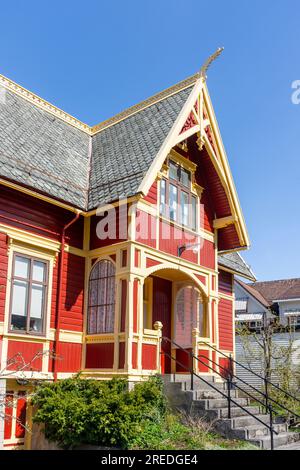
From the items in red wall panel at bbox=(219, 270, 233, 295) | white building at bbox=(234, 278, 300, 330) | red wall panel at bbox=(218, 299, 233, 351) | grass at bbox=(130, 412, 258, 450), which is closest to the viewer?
grass at bbox=(130, 412, 258, 450)

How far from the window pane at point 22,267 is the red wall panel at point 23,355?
4.87 feet

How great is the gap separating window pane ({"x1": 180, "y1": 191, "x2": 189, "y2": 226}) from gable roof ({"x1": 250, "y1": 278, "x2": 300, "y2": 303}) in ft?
71.2

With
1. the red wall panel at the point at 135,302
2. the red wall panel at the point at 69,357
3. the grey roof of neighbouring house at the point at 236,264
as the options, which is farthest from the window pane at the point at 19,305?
the grey roof of neighbouring house at the point at 236,264

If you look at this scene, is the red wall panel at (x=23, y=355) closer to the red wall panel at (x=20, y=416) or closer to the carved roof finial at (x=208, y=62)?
the red wall panel at (x=20, y=416)

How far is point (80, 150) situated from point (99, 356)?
6637mm

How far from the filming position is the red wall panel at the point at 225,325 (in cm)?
1934

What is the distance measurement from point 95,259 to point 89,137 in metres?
5.97

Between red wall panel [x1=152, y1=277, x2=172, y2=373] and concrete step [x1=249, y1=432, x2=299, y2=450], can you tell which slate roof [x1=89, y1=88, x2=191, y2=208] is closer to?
red wall panel [x1=152, y1=277, x2=172, y2=373]

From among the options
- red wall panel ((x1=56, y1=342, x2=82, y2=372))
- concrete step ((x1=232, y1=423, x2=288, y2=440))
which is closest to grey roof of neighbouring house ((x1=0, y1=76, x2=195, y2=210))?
red wall panel ((x1=56, y1=342, x2=82, y2=372))

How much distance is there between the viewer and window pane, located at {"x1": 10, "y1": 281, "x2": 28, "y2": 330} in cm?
1151

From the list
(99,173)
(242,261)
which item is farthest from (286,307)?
(99,173)

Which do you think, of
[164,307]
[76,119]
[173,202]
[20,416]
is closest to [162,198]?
[173,202]

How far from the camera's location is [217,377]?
14359 millimetres
